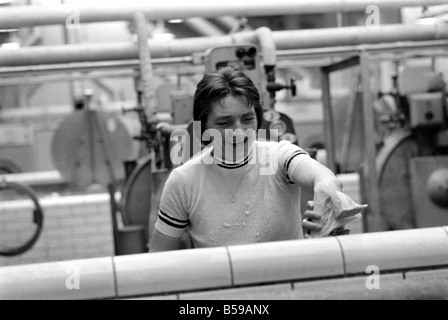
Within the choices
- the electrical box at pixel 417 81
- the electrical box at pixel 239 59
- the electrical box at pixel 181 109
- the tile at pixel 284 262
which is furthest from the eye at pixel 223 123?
the electrical box at pixel 417 81

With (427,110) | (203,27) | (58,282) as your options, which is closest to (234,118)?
(58,282)

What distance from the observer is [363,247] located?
1.22 meters

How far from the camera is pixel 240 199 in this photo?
190cm

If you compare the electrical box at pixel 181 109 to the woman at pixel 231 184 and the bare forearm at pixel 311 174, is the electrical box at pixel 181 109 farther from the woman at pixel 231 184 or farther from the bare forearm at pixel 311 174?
the bare forearm at pixel 311 174

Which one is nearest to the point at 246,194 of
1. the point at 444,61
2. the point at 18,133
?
the point at 444,61

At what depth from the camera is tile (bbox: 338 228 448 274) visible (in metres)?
1.22

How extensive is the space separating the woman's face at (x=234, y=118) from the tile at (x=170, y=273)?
0.65m

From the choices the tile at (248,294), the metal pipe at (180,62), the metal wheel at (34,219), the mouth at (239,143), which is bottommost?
the metal wheel at (34,219)

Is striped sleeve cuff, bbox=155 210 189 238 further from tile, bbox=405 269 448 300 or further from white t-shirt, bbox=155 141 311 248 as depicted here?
tile, bbox=405 269 448 300

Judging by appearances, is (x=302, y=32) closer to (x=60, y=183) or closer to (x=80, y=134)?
(x=80, y=134)

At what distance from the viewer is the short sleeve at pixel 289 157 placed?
1.81m

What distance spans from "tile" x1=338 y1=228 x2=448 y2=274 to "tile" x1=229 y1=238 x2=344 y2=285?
0.03m

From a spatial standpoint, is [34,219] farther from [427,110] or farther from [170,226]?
[170,226]

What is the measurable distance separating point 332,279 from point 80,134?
7209 millimetres
